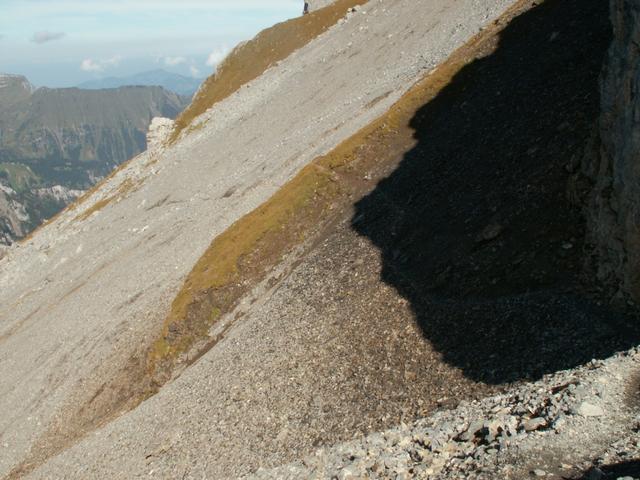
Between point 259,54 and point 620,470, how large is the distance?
135 metres

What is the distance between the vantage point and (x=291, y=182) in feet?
186

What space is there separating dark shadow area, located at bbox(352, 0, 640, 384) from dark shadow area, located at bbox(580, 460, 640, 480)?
666 cm

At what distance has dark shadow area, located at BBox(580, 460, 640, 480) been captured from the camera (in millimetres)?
15424

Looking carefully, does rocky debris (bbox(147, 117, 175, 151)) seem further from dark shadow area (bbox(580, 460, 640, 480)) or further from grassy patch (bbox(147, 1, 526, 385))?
dark shadow area (bbox(580, 460, 640, 480))

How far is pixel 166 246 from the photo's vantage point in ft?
204

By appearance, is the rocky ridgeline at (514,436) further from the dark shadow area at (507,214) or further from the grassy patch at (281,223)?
the grassy patch at (281,223)

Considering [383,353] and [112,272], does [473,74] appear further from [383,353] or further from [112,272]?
[112,272]

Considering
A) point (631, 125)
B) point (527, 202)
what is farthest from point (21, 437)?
point (631, 125)

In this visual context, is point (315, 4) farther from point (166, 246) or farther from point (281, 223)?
point (281, 223)

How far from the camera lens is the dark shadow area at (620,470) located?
15.4 meters

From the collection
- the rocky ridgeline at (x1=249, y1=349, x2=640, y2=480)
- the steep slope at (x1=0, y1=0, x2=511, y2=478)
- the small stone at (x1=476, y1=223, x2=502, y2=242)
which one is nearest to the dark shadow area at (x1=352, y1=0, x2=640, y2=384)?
the small stone at (x1=476, y1=223, x2=502, y2=242)

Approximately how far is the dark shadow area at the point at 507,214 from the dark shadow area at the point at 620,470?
6.66 m

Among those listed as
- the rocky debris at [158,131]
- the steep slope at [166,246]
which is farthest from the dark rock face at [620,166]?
the rocky debris at [158,131]

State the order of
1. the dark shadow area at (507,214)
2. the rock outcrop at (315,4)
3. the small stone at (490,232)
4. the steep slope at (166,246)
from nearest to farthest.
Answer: the dark shadow area at (507,214)
the small stone at (490,232)
the steep slope at (166,246)
the rock outcrop at (315,4)
